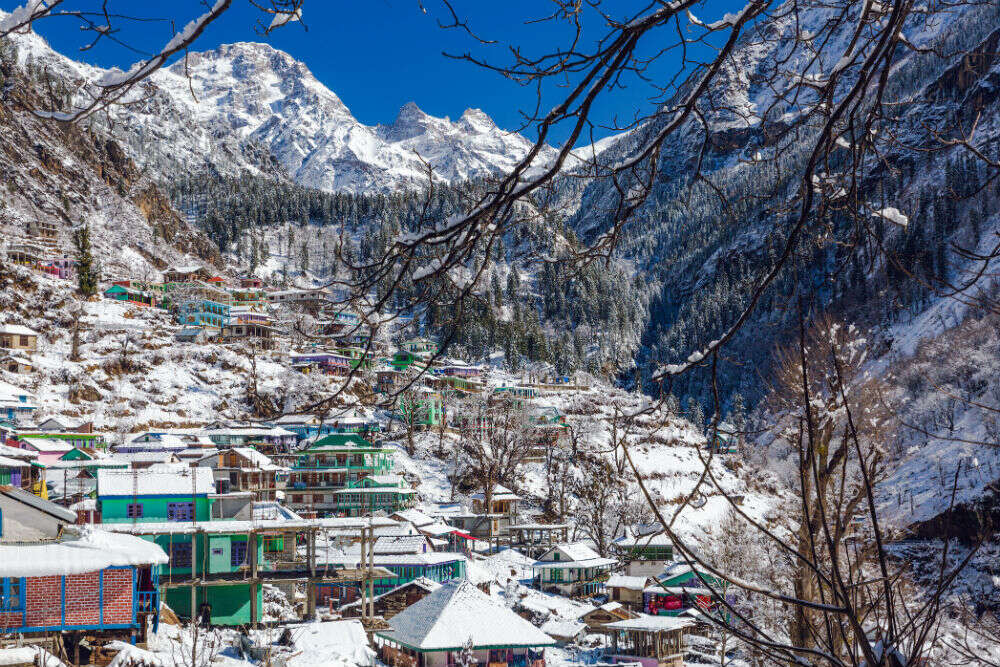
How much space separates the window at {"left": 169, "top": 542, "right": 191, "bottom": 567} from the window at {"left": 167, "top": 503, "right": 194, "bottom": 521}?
2627 millimetres

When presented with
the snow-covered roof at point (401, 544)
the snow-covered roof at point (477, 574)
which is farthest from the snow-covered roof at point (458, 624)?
the snow-covered roof at point (401, 544)

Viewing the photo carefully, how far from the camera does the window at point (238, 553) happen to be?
24.2 meters

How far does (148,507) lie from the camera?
25.6 metres

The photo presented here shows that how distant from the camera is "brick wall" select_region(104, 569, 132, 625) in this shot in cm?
1447

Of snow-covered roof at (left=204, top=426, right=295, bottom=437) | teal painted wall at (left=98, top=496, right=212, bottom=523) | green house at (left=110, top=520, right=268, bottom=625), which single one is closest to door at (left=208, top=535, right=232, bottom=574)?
green house at (left=110, top=520, right=268, bottom=625)

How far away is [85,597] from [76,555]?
5.47ft

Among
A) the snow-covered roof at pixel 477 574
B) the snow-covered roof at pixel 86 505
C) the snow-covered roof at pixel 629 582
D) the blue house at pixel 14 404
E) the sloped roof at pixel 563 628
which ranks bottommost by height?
the sloped roof at pixel 563 628

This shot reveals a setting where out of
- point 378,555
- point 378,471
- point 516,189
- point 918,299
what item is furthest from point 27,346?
point 918,299

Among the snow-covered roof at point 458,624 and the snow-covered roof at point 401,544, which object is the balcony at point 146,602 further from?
the snow-covered roof at point 401,544

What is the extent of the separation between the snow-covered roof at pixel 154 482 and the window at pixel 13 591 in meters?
11.3

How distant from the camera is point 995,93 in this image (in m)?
103

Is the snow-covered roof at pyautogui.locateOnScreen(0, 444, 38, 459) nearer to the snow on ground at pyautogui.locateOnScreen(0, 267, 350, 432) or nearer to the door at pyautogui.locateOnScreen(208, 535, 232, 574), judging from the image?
the door at pyautogui.locateOnScreen(208, 535, 232, 574)

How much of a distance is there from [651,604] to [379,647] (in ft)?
37.8

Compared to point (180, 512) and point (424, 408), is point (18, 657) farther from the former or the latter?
point (424, 408)
